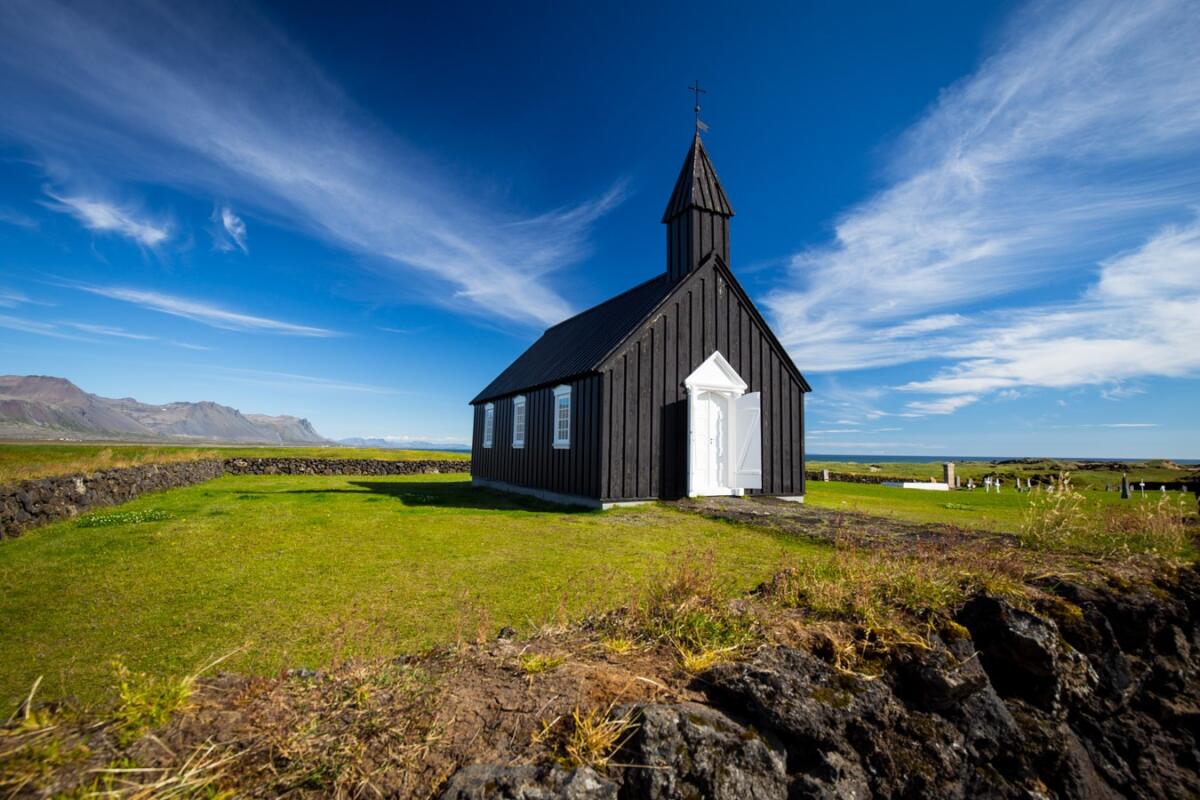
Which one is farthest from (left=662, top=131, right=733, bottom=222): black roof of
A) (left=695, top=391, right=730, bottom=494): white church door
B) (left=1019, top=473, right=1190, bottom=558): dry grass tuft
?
(left=1019, top=473, right=1190, bottom=558): dry grass tuft

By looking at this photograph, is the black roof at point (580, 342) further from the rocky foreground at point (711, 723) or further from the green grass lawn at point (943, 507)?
the rocky foreground at point (711, 723)

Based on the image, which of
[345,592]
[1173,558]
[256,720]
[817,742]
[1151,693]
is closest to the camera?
[256,720]

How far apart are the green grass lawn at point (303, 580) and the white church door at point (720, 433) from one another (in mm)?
2551

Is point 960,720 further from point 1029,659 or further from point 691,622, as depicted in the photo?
point 691,622

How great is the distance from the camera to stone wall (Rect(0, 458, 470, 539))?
10.4 meters

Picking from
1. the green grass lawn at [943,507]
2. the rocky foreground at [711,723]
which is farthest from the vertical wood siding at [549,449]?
the rocky foreground at [711,723]

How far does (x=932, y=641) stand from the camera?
3.81 m

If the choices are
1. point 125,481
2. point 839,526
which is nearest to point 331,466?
point 125,481

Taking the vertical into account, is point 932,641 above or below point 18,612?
above

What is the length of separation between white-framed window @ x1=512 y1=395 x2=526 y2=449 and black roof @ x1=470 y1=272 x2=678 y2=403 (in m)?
0.45

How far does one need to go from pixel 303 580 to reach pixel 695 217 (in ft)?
45.9

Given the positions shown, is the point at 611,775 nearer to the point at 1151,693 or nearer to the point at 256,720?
the point at 256,720

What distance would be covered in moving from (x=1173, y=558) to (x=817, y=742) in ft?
18.4

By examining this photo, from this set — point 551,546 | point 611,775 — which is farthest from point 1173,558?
point 551,546
